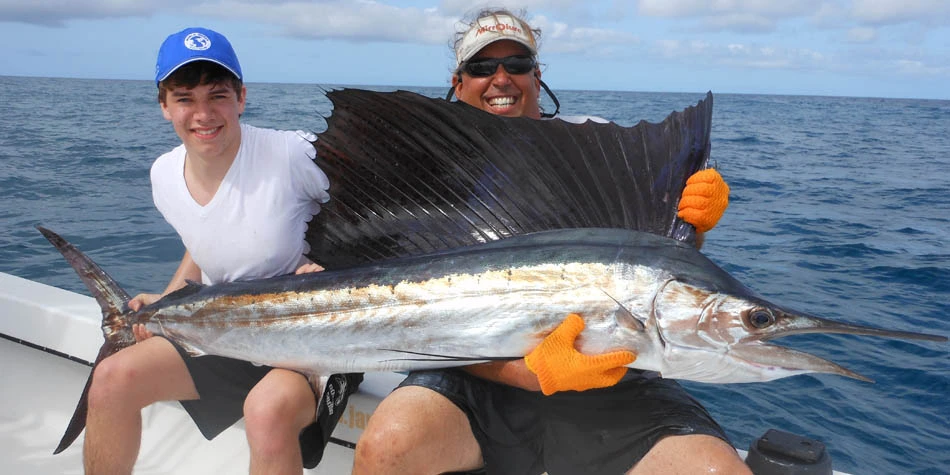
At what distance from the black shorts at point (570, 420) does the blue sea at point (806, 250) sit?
98 centimetres

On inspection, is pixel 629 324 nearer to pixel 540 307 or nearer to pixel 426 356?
pixel 540 307

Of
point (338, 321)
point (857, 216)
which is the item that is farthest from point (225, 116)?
point (857, 216)

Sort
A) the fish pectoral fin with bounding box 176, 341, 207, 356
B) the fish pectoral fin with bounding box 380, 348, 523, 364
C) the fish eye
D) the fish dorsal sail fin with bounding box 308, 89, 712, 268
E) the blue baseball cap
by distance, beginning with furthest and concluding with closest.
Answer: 1. the blue baseball cap
2. the fish pectoral fin with bounding box 176, 341, 207, 356
3. the fish dorsal sail fin with bounding box 308, 89, 712, 268
4. the fish pectoral fin with bounding box 380, 348, 523, 364
5. the fish eye

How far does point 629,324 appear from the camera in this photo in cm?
165

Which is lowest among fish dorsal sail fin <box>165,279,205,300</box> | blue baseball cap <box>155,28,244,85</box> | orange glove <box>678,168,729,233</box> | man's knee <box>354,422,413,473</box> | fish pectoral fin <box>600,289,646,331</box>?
man's knee <box>354,422,413,473</box>

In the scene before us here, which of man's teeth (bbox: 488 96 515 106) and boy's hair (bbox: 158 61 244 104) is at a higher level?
boy's hair (bbox: 158 61 244 104)

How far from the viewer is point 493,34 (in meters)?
2.62

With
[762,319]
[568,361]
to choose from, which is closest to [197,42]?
[568,361]

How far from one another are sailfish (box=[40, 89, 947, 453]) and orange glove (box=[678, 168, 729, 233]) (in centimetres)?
4

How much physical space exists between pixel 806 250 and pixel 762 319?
6191 millimetres

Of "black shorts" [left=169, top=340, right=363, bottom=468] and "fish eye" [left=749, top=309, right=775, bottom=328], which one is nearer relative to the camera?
"fish eye" [left=749, top=309, right=775, bottom=328]

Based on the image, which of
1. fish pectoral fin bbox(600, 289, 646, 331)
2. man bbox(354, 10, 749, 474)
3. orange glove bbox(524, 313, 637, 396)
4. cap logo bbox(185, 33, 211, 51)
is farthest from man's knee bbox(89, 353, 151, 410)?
fish pectoral fin bbox(600, 289, 646, 331)

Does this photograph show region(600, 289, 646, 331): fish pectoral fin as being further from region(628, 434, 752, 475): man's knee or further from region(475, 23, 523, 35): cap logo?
region(475, 23, 523, 35): cap logo

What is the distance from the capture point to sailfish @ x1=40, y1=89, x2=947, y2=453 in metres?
1.65
